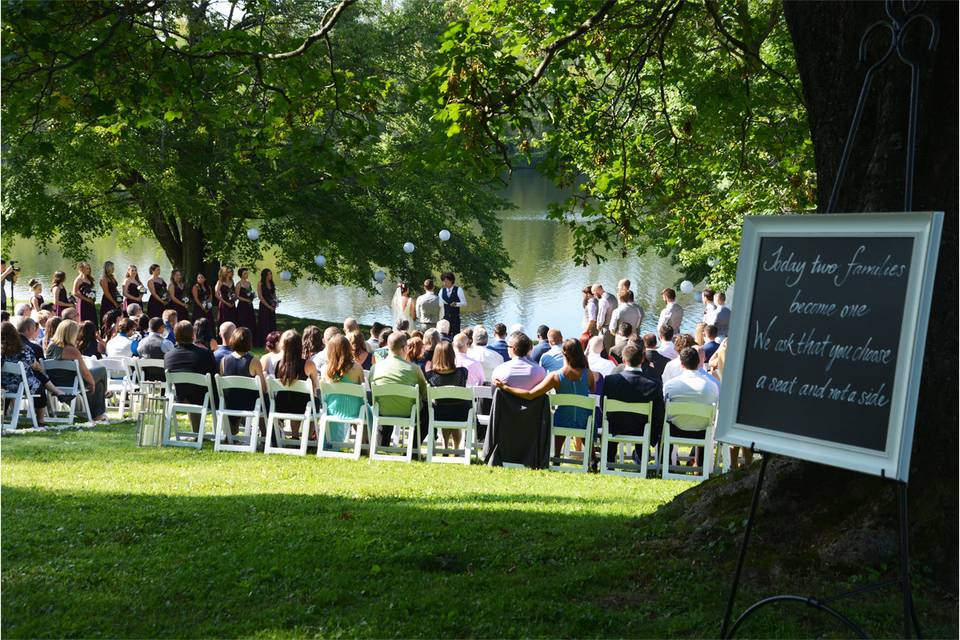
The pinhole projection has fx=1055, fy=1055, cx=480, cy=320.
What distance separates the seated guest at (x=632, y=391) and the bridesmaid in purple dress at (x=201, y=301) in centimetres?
1419

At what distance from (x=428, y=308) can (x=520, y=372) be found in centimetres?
1056

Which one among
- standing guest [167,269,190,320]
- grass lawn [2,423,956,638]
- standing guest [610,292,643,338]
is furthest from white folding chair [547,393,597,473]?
standing guest [167,269,190,320]

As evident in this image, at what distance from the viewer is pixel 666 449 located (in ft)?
34.0

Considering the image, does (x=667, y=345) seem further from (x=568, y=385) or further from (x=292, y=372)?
(x=292, y=372)

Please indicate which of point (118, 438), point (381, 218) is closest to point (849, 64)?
point (118, 438)

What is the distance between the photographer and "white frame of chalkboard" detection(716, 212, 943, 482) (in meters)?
4.07

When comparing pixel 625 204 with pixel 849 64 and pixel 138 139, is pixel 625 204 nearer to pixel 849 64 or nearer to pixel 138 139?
pixel 849 64

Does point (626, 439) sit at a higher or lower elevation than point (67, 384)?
higher

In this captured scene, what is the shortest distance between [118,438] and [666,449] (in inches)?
232

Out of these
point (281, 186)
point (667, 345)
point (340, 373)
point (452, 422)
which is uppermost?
point (281, 186)

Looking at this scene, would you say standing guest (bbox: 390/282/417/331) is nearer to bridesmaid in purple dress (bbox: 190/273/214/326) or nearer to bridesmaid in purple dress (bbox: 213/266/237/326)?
bridesmaid in purple dress (bbox: 213/266/237/326)

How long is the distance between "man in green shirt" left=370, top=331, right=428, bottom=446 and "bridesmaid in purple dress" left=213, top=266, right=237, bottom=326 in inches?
459

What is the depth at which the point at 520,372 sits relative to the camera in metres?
10.6

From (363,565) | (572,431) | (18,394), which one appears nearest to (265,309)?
(18,394)
